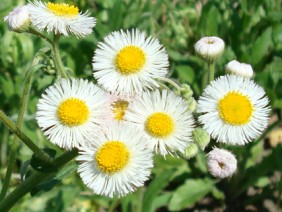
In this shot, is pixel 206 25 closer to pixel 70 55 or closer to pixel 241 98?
pixel 70 55

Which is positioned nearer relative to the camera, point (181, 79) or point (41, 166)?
point (41, 166)

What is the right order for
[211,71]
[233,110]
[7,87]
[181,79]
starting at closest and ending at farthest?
[233,110] → [211,71] → [7,87] → [181,79]

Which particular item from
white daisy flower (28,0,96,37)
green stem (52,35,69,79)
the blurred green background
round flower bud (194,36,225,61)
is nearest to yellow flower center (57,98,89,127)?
green stem (52,35,69,79)

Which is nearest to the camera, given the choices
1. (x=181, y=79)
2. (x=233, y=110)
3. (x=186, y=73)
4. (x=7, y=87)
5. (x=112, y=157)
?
(x=112, y=157)

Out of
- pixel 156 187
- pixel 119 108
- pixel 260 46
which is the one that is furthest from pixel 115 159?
pixel 260 46

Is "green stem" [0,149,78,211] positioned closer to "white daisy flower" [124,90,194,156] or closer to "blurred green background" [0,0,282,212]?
"white daisy flower" [124,90,194,156]

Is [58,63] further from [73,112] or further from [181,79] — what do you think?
[181,79]

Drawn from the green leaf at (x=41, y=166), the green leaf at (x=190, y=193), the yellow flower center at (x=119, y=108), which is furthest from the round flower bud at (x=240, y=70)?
the green leaf at (x=190, y=193)
